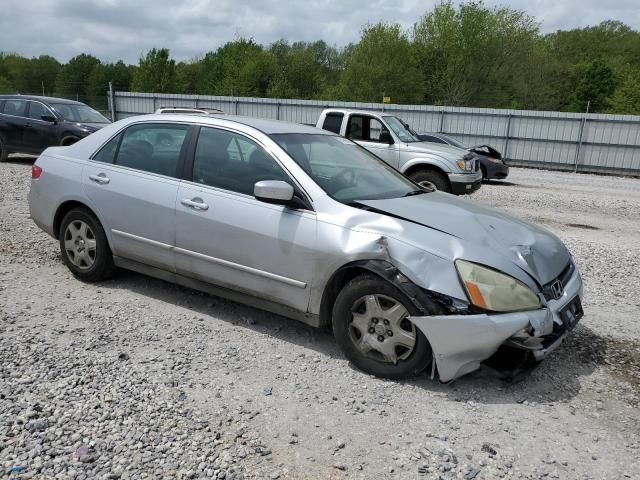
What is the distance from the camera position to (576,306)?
367cm

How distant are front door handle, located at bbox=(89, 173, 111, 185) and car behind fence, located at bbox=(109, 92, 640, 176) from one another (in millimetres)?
18319

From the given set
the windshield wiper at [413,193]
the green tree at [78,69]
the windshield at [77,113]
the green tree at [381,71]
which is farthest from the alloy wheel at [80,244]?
the green tree at [78,69]

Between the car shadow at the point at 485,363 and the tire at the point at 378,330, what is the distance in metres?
0.16

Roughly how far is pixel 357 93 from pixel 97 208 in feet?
128

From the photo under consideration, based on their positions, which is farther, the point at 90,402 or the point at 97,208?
the point at 97,208

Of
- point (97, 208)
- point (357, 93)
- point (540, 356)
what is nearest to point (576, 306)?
point (540, 356)

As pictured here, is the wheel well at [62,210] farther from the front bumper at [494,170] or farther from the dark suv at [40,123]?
the front bumper at [494,170]

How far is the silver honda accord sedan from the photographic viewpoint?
3.18m

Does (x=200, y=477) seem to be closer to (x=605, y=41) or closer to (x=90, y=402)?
(x=90, y=402)

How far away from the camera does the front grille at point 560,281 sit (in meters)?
3.33

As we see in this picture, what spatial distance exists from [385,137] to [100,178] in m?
7.25

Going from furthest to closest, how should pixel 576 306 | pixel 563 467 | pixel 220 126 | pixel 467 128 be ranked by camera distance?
pixel 467 128 → pixel 220 126 → pixel 576 306 → pixel 563 467

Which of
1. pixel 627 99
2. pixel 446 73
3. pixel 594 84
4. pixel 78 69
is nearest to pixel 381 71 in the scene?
pixel 446 73

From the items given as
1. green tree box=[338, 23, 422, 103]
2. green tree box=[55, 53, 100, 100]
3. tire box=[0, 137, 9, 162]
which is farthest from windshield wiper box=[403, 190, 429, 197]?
green tree box=[55, 53, 100, 100]
